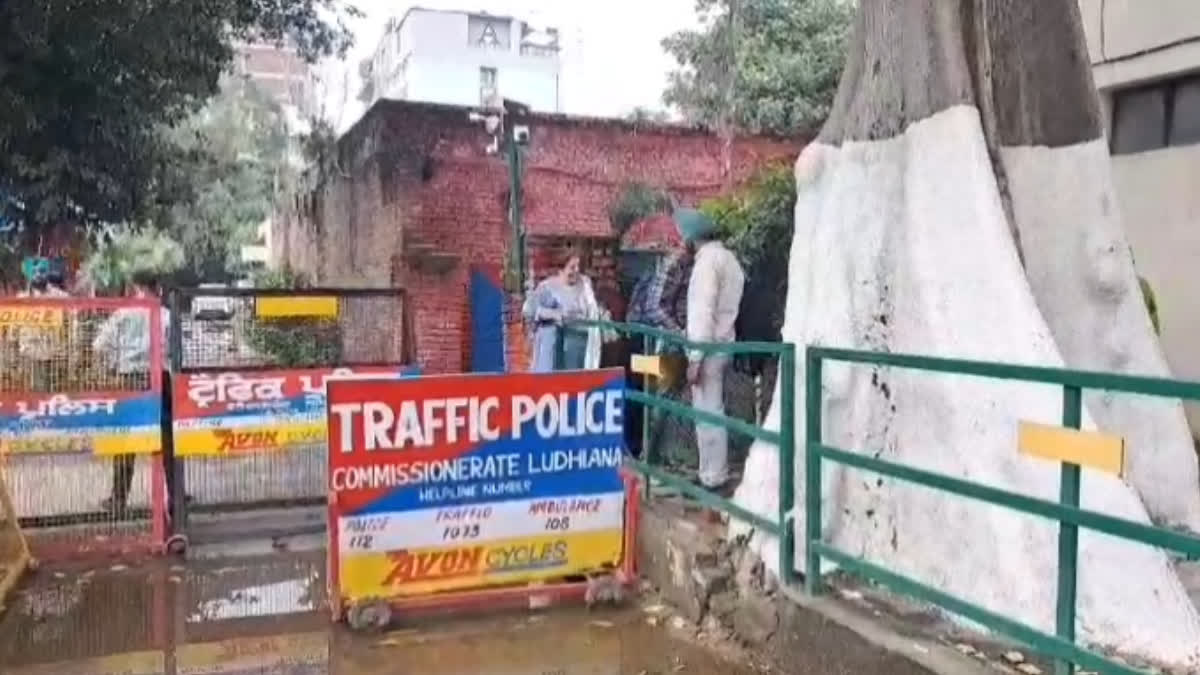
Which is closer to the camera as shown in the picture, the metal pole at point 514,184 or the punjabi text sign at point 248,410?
the punjabi text sign at point 248,410

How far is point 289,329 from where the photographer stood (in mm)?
7461

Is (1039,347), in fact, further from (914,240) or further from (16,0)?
(16,0)

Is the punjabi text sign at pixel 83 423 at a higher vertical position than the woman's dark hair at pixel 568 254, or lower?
lower

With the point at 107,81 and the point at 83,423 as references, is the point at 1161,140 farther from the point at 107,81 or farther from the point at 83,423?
the point at 107,81

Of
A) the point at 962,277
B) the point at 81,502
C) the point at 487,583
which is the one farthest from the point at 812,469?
the point at 81,502

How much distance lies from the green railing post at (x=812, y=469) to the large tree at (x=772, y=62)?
13442 millimetres

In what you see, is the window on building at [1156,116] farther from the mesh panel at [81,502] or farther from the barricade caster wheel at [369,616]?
the mesh panel at [81,502]

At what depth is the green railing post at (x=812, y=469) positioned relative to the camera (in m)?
4.61

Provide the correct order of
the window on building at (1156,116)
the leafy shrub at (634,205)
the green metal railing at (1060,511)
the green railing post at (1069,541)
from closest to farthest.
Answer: the green metal railing at (1060,511)
the green railing post at (1069,541)
the window on building at (1156,116)
the leafy shrub at (634,205)

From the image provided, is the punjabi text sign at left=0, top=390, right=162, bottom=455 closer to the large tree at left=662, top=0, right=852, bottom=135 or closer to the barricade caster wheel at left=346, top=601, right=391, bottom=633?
the barricade caster wheel at left=346, top=601, right=391, bottom=633

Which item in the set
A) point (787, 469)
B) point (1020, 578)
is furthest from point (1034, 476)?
point (787, 469)

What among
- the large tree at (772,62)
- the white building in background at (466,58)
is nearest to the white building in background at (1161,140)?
the large tree at (772,62)

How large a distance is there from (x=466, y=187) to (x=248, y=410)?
705 centimetres

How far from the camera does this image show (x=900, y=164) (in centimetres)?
514
